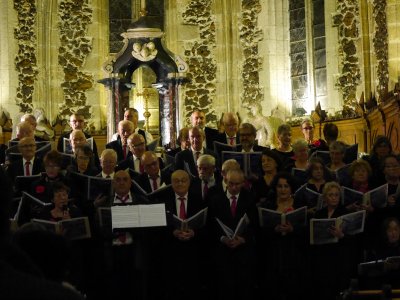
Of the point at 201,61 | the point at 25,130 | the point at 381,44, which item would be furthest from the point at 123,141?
the point at 201,61

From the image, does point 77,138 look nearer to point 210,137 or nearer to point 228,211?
point 210,137

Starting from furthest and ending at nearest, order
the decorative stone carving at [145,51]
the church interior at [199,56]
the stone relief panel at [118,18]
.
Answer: the stone relief panel at [118,18] < the church interior at [199,56] < the decorative stone carving at [145,51]

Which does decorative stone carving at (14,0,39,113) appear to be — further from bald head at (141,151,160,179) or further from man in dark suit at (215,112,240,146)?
bald head at (141,151,160,179)

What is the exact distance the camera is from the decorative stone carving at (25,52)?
15.5 metres

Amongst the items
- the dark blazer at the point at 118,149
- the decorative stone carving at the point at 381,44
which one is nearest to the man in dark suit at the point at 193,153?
the dark blazer at the point at 118,149

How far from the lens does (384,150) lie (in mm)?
7953

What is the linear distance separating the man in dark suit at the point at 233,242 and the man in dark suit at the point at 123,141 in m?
1.88

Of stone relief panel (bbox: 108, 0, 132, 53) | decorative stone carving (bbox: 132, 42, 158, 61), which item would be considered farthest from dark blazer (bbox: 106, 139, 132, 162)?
stone relief panel (bbox: 108, 0, 132, 53)

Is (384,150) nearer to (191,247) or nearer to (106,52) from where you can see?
(191,247)

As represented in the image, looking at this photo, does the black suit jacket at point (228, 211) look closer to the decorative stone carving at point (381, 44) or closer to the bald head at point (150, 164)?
the bald head at point (150, 164)

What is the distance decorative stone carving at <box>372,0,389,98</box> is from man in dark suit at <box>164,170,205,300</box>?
6068 millimetres

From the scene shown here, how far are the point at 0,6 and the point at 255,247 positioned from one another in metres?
9.79

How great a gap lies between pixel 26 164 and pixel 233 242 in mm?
2147

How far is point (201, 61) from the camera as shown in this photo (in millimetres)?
15789
